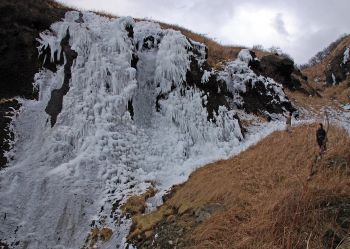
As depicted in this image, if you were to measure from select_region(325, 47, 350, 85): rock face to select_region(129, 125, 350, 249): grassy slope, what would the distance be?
29686 millimetres

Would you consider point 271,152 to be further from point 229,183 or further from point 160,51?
point 160,51

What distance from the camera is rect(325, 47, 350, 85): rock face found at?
124 ft

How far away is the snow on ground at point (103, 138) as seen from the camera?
34.3 ft

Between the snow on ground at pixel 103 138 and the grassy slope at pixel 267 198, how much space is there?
1418 millimetres

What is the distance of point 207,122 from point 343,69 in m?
28.2

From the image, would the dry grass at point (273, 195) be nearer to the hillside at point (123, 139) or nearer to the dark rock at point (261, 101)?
the hillside at point (123, 139)

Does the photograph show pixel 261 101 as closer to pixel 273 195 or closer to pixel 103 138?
pixel 103 138

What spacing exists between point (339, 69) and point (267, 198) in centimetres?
3491

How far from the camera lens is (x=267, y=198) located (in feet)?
23.3

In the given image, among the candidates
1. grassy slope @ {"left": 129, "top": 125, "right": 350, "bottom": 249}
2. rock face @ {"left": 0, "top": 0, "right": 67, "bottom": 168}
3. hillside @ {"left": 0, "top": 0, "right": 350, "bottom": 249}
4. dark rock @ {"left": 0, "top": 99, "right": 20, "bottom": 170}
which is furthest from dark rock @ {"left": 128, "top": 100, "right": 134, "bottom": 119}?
grassy slope @ {"left": 129, "top": 125, "right": 350, "bottom": 249}

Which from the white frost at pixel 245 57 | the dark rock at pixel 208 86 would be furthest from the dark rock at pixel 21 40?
the white frost at pixel 245 57

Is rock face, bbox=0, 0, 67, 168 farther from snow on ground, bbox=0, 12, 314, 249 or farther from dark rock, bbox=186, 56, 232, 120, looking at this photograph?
dark rock, bbox=186, 56, 232, 120

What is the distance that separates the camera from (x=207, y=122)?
1404 cm

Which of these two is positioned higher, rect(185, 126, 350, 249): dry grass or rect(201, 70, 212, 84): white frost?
rect(201, 70, 212, 84): white frost
